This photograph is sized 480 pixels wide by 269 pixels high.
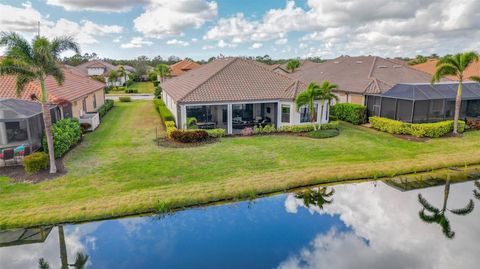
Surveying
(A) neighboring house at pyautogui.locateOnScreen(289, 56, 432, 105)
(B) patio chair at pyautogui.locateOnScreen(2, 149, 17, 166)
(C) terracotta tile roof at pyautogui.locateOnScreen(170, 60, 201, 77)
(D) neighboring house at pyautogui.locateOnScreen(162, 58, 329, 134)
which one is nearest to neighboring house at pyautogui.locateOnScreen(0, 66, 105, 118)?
(B) patio chair at pyautogui.locateOnScreen(2, 149, 17, 166)

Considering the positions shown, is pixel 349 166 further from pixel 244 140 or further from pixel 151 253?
pixel 151 253

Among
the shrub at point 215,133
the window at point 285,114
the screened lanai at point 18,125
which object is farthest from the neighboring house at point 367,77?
the screened lanai at point 18,125

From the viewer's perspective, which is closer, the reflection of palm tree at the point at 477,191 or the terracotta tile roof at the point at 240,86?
the reflection of palm tree at the point at 477,191

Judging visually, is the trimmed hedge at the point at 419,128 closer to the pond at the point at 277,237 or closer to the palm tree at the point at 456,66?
the palm tree at the point at 456,66

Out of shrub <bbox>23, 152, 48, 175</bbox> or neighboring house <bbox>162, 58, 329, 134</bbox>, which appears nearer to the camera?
shrub <bbox>23, 152, 48, 175</bbox>

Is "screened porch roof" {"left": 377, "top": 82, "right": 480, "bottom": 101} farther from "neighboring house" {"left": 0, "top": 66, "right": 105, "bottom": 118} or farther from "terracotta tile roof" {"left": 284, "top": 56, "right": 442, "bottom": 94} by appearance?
"neighboring house" {"left": 0, "top": 66, "right": 105, "bottom": 118}

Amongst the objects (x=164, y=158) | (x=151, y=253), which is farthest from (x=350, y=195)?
(x=164, y=158)

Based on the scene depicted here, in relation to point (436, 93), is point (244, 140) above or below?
below
